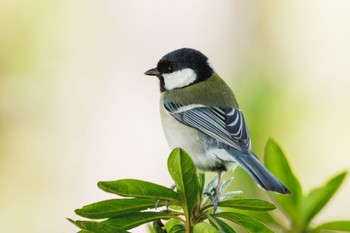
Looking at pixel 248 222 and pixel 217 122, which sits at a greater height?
pixel 217 122

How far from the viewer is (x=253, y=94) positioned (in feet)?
6.19

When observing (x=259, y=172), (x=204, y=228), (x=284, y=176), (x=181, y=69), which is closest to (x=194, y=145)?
(x=181, y=69)

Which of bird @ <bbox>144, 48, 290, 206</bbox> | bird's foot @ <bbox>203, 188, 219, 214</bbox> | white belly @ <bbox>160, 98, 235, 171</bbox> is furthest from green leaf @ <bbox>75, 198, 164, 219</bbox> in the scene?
white belly @ <bbox>160, 98, 235, 171</bbox>

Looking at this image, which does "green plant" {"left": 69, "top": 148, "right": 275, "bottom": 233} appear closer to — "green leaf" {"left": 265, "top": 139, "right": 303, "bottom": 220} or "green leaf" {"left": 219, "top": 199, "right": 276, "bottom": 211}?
"green leaf" {"left": 219, "top": 199, "right": 276, "bottom": 211}

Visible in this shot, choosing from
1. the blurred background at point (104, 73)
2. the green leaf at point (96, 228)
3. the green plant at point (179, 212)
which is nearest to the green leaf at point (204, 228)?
the green plant at point (179, 212)

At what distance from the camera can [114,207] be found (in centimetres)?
105

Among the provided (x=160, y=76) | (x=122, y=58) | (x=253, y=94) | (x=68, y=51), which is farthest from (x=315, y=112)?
(x=68, y=51)

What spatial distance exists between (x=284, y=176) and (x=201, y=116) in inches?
39.2

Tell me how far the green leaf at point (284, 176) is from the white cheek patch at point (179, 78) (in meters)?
1.19

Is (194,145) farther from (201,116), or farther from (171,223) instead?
A: (171,223)

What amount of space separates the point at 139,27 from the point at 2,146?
51.9 inches

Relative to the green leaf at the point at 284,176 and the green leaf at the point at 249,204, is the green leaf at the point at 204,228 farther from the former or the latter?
the green leaf at the point at 284,176

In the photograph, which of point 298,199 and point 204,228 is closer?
point 204,228

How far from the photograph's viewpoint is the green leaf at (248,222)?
1.05 m
